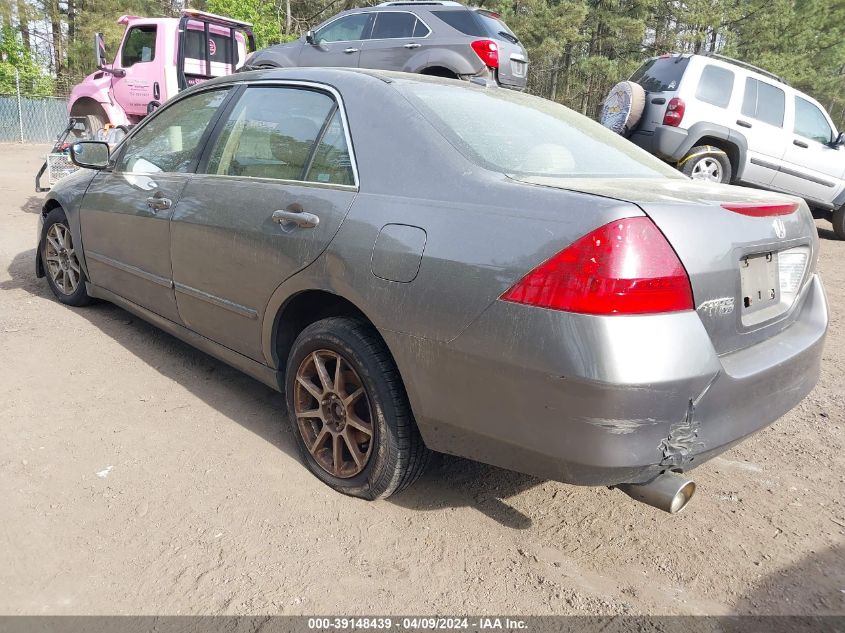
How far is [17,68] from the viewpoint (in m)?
30.6

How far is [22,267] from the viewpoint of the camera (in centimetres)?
593

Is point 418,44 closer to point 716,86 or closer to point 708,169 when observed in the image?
point 716,86

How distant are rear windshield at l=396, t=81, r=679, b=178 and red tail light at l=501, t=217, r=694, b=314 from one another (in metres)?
0.54

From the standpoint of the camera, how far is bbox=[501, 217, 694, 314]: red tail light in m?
1.81

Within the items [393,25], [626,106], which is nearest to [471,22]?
[393,25]

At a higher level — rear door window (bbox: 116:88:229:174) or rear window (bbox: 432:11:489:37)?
rear window (bbox: 432:11:489:37)

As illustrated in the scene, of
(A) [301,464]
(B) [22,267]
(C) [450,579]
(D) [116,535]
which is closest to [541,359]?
(C) [450,579]

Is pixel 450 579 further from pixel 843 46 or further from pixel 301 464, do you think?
pixel 843 46

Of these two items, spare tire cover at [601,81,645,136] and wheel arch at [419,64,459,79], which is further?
wheel arch at [419,64,459,79]

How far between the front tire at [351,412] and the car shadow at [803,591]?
1198mm

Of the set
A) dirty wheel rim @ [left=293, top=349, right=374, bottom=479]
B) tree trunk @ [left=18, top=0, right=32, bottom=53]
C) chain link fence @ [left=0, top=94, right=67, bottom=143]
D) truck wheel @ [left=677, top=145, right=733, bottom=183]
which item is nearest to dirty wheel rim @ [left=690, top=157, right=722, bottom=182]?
truck wheel @ [left=677, top=145, right=733, bottom=183]

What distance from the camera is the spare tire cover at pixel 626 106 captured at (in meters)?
8.14

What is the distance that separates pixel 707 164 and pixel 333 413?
7339mm

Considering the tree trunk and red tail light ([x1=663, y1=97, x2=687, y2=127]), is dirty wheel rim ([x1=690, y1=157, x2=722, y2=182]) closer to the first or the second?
red tail light ([x1=663, y1=97, x2=687, y2=127])
